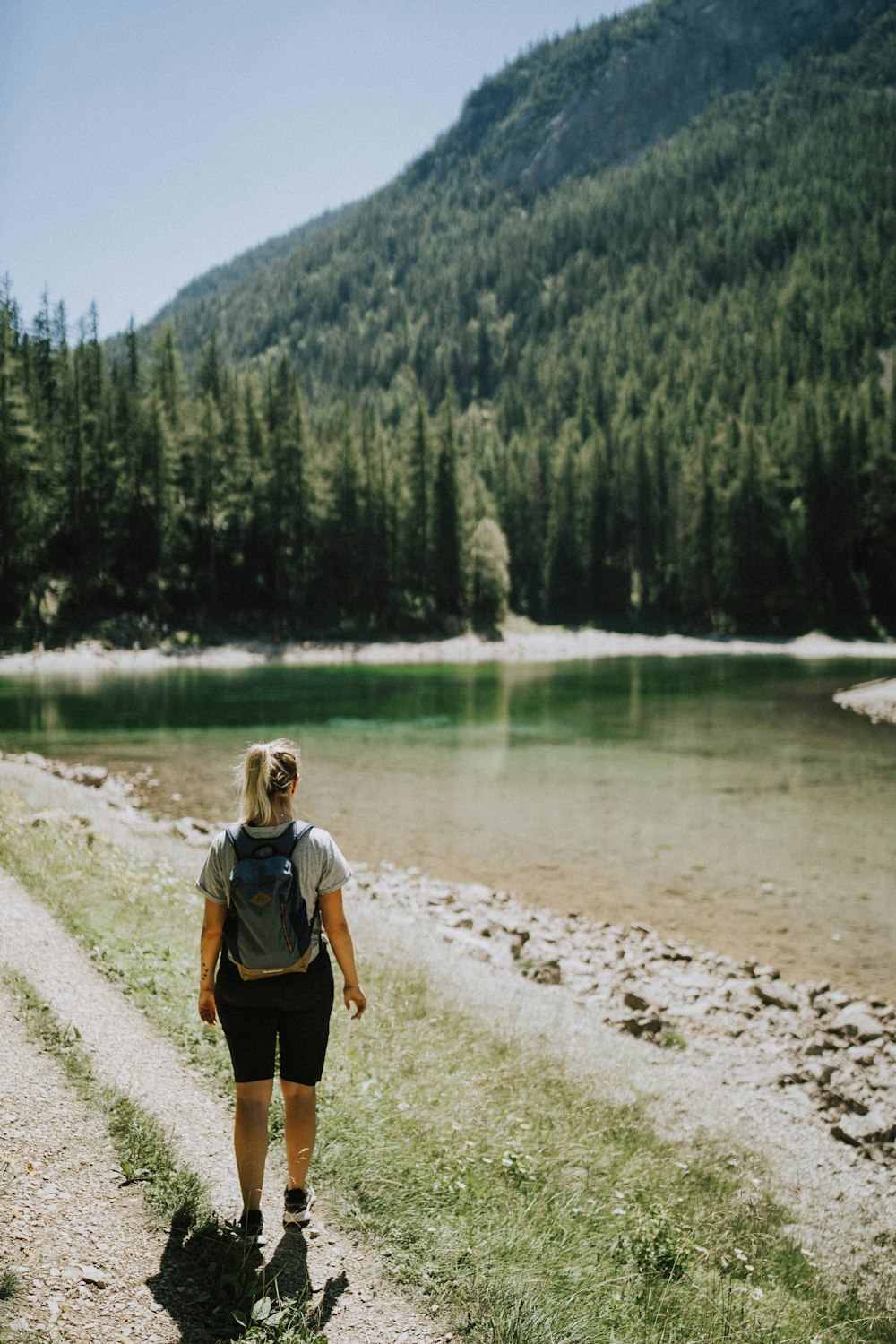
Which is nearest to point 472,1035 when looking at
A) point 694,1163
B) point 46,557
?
point 694,1163

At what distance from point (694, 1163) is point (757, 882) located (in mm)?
10370

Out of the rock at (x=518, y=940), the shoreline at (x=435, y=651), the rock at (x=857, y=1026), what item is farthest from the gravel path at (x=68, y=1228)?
the shoreline at (x=435, y=651)

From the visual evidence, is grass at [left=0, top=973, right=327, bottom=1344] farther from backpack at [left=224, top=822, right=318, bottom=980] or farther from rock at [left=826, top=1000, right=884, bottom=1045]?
rock at [left=826, top=1000, right=884, bottom=1045]

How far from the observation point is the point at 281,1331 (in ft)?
11.7

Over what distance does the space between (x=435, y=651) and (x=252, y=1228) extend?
238ft

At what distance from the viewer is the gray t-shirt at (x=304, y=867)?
14.0 ft

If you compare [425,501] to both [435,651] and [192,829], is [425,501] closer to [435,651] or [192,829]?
[435,651]

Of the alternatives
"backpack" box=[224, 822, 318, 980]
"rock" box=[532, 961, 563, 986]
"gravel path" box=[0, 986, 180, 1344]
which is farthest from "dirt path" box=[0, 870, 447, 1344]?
"rock" box=[532, 961, 563, 986]

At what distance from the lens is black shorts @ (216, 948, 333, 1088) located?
428 cm

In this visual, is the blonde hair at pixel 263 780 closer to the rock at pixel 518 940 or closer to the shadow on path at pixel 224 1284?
the shadow on path at pixel 224 1284

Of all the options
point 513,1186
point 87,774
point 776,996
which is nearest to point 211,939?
point 513,1186

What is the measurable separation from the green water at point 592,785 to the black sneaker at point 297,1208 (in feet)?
32.7

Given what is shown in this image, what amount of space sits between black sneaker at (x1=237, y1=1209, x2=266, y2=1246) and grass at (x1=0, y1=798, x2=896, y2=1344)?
0.46m

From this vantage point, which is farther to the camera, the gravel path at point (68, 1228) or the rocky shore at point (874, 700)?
the rocky shore at point (874, 700)
